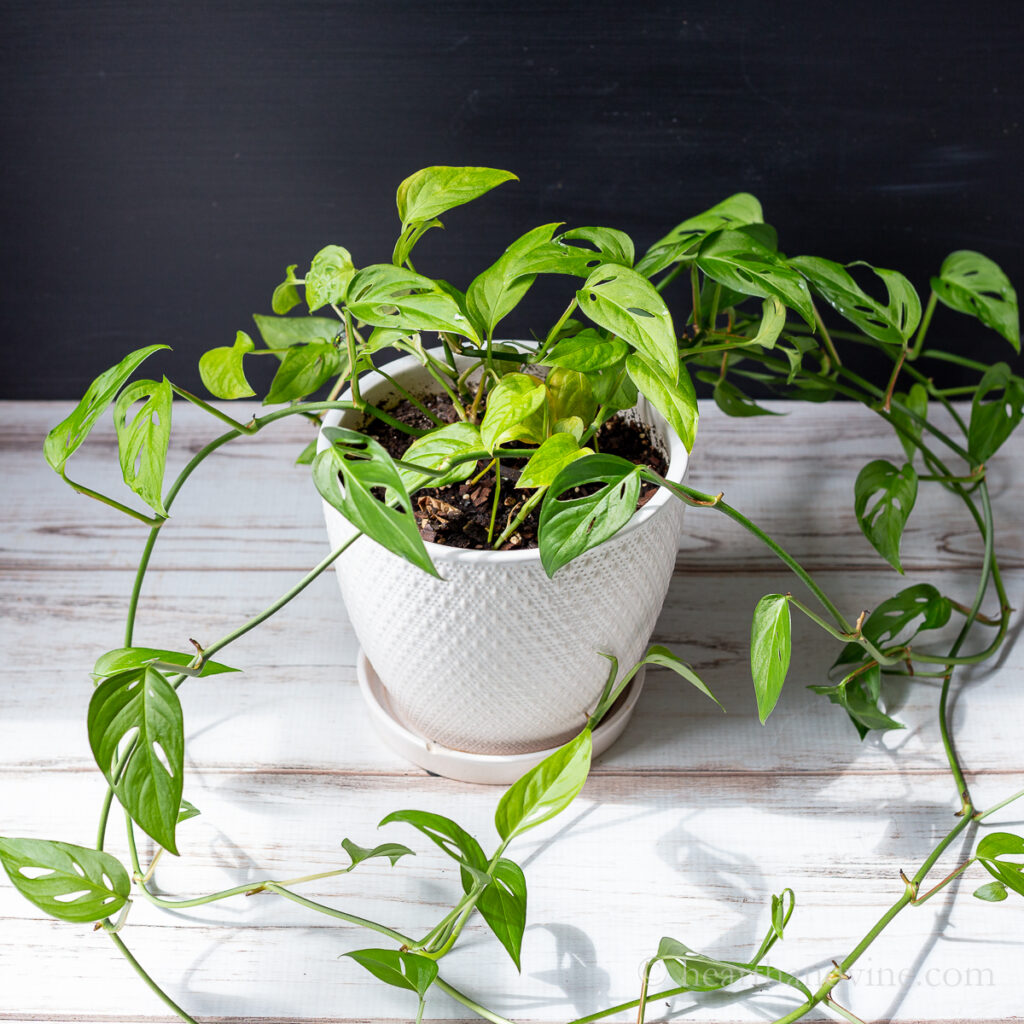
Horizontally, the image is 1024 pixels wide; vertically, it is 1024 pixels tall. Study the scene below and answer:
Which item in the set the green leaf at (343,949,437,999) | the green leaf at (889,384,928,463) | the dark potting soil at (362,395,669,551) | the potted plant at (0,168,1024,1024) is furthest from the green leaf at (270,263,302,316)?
the green leaf at (889,384,928,463)

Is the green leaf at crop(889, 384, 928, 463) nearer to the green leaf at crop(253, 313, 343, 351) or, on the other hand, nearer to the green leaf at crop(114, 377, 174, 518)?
the green leaf at crop(253, 313, 343, 351)

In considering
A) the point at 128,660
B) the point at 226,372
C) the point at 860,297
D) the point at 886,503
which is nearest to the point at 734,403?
the point at 886,503

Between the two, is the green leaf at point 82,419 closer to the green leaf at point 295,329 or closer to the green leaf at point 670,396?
the green leaf at point 295,329

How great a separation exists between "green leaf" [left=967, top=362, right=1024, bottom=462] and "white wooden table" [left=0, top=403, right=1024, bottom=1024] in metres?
0.15

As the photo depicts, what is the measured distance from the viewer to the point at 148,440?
64 centimetres

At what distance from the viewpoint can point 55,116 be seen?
112cm

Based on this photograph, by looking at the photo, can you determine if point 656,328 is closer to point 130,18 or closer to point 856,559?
point 856,559

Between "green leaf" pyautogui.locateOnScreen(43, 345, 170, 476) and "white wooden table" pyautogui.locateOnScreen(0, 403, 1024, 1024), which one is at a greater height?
"green leaf" pyautogui.locateOnScreen(43, 345, 170, 476)

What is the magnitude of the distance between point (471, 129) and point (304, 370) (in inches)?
18.9

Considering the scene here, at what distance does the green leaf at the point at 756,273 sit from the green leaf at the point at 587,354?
3.5 inches

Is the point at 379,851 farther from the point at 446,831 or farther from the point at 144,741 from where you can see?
the point at 144,741

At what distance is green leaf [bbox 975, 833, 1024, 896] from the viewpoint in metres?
0.68

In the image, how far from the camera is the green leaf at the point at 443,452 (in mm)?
672

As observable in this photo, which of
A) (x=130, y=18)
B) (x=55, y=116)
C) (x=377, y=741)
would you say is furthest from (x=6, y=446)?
(x=377, y=741)
